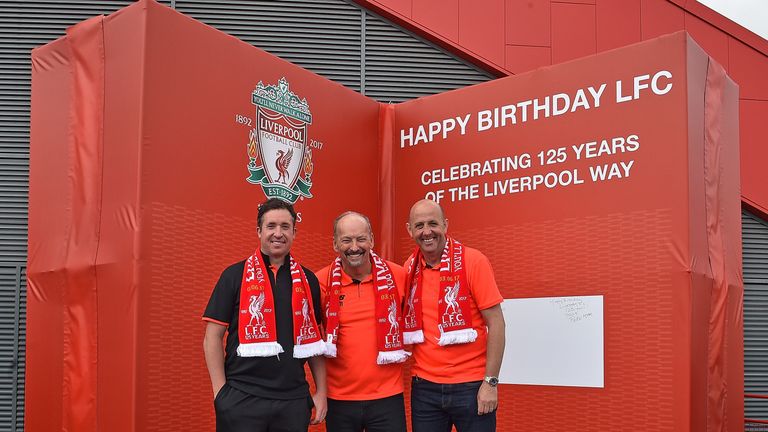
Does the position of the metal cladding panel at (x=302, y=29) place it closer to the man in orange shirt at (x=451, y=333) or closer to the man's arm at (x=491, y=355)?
the man in orange shirt at (x=451, y=333)

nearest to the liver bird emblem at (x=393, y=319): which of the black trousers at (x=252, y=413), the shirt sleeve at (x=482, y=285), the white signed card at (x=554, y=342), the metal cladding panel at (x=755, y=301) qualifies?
the shirt sleeve at (x=482, y=285)

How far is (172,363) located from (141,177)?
3.00 ft

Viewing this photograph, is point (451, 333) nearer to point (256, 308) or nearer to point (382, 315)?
point (382, 315)

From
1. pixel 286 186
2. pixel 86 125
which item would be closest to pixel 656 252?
pixel 286 186

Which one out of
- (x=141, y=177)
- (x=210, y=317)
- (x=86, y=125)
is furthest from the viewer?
(x=86, y=125)

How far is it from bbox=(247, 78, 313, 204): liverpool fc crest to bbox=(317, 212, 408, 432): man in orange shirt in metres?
1.37

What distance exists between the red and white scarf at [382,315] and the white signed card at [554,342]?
1.55 m

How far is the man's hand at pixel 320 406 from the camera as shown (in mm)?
2789

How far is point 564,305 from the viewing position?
4.22 metres

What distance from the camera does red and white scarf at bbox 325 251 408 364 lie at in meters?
2.85

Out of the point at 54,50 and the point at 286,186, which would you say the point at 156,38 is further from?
the point at 286,186

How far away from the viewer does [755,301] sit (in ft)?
24.1

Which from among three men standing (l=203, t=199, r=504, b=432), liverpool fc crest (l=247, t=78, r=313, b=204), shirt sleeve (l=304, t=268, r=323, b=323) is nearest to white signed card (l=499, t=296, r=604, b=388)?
three men standing (l=203, t=199, r=504, b=432)

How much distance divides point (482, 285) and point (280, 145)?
1.82 metres
